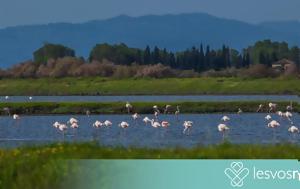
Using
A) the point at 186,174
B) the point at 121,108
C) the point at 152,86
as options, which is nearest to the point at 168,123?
the point at 121,108

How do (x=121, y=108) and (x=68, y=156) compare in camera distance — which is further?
(x=121, y=108)

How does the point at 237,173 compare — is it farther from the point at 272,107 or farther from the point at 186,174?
the point at 272,107

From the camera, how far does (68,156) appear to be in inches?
709

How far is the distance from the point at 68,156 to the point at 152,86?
15077 cm

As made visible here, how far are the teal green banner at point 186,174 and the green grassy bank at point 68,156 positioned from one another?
45 centimetres

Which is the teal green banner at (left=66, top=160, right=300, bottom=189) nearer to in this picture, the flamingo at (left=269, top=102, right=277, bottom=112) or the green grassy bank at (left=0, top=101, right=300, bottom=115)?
the flamingo at (left=269, top=102, right=277, bottom=112)

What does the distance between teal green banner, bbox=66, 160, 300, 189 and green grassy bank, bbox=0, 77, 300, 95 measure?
131m

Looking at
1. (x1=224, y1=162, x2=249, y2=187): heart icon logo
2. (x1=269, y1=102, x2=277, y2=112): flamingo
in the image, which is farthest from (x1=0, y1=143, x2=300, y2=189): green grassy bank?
(x1=269, y1=102, x2=277, y2=112): flamingo

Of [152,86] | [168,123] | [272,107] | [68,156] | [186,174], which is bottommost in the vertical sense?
[152,86]

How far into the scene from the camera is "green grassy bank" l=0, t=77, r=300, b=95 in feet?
515

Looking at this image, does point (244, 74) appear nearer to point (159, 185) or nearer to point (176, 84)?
point (176, 84)

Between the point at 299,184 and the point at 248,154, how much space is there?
2873 mm

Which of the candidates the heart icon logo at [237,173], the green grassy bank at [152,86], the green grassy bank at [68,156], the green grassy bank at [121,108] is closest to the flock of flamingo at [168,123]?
the green grassy bank at [121,108]

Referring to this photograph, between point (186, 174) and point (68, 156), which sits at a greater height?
point (68, 156)
